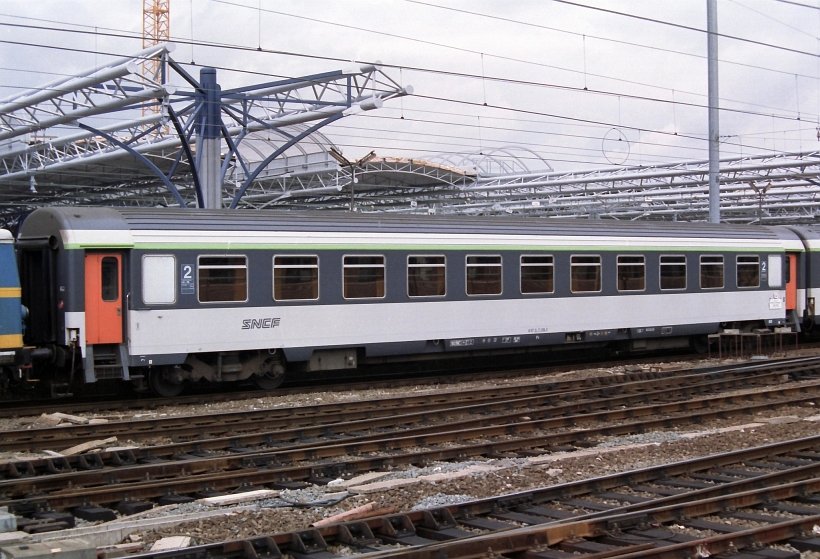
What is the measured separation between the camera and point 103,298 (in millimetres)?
15891

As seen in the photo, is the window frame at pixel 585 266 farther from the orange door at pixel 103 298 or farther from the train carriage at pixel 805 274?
the orange door at pixel 103 298

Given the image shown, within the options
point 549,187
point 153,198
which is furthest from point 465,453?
point 153,198

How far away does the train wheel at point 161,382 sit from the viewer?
16.9 m

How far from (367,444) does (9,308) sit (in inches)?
261

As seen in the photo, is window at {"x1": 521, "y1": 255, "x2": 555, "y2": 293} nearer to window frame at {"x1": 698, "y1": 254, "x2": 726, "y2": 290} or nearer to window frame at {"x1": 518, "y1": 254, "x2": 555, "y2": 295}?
window frame at {"x1": 518, "y1": 254, "x2": 555, "y2": 295}

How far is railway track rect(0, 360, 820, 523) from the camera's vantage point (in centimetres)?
958

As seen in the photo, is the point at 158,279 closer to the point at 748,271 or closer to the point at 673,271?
the point at 673,271

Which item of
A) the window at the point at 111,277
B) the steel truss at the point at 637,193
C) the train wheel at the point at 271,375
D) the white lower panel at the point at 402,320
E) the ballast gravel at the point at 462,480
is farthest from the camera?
the steel truss at the point at 637,193

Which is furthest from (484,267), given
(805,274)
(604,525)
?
(604,525)

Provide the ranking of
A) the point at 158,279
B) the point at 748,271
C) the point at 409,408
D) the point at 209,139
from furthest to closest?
the point at 209,139 → the point at 748,271 → the point at 158,279 → the point at 409,408

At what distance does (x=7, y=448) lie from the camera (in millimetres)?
12133

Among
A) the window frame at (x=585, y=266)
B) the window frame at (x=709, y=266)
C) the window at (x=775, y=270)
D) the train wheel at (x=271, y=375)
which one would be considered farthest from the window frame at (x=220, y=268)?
the window at (x=775, y=270)

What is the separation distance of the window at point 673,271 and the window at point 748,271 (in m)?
2.10

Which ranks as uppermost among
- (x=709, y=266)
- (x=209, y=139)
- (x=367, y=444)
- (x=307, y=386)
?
(x=209, y=139)
